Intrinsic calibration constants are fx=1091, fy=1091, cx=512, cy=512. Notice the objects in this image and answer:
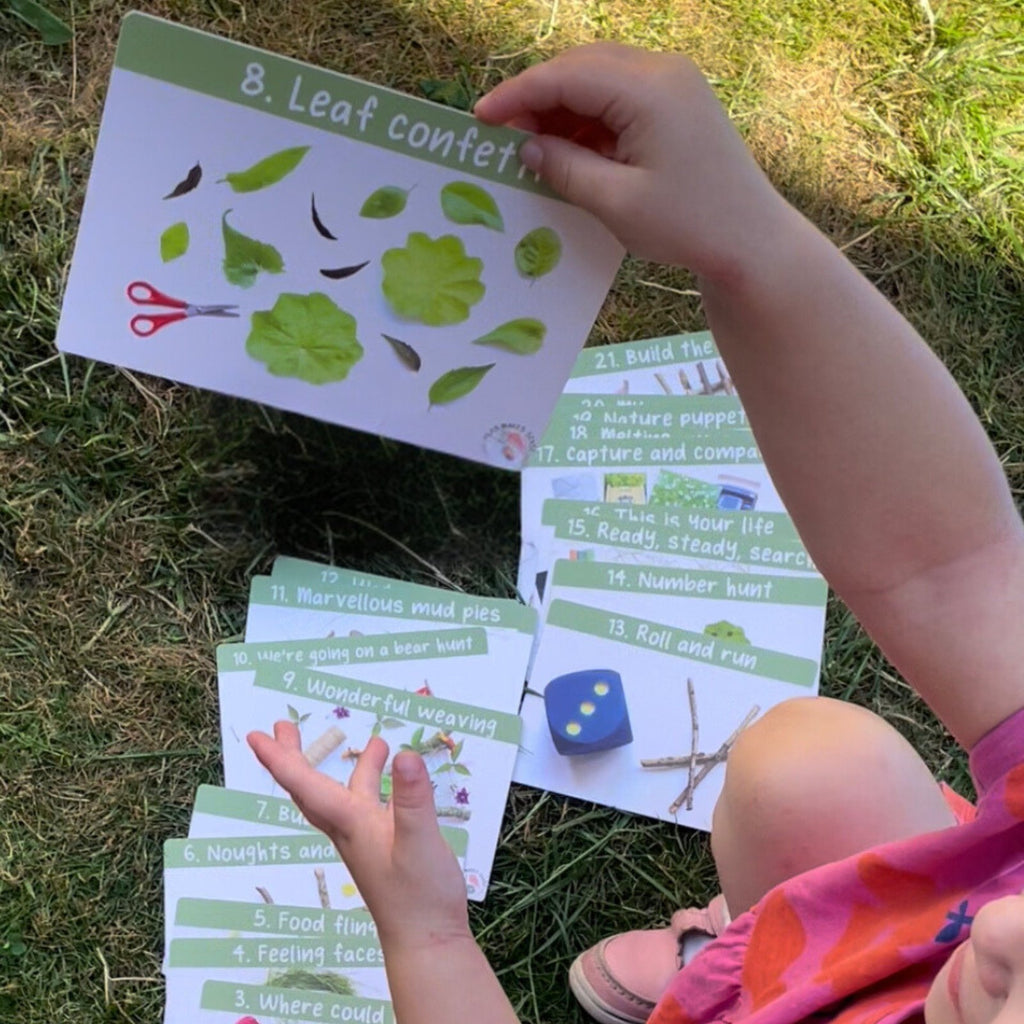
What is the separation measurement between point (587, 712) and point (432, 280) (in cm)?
55

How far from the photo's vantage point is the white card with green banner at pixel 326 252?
2.35 feet

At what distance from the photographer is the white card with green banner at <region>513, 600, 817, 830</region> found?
3.85ft

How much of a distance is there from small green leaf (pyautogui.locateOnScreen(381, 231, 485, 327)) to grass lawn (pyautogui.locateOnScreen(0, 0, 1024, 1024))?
40 cm

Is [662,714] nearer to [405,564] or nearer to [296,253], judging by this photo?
[405,564]

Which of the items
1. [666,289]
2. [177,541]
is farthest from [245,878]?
[666,289]

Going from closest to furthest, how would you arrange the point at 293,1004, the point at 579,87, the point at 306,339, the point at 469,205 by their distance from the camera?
the point at 579,87 < the point at 469,205 < the point at 306,339 < the point at 293,1004

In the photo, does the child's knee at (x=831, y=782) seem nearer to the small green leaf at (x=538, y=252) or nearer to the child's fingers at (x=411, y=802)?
the child's fingers at (x=411, y=802)

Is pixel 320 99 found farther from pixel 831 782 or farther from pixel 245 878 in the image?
pixel 245 878

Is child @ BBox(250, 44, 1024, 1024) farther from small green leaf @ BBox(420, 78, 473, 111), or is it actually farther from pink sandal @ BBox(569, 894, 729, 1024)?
small green leaf @ BBox(420, 78, 473, 111)

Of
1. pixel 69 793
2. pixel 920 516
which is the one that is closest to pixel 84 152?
pixel 69 793

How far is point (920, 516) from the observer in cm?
71

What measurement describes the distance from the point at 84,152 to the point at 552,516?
670 mm

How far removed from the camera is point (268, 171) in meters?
0.75

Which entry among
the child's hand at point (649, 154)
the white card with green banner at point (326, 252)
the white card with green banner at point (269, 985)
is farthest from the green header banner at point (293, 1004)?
the child's hand at point (649, 154)
